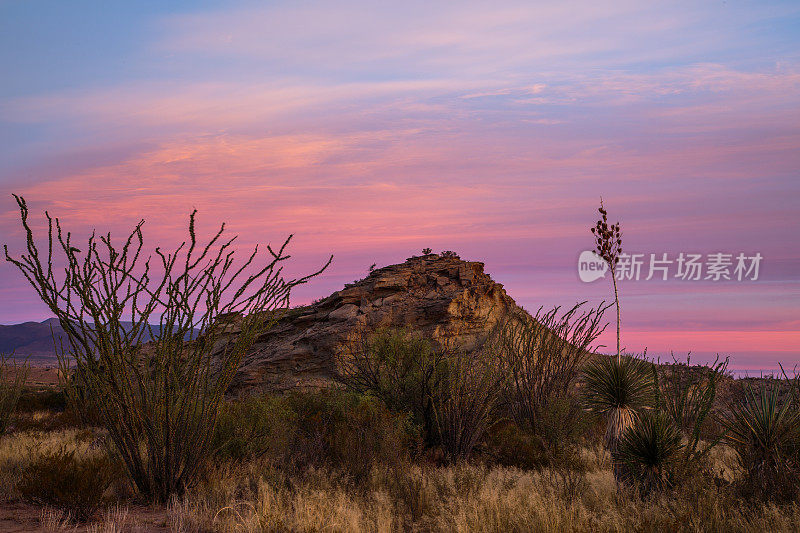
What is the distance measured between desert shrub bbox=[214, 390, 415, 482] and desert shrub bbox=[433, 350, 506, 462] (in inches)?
34.3

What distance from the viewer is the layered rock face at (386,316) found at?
74.6ft

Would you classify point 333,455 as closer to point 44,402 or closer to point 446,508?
point 446,508

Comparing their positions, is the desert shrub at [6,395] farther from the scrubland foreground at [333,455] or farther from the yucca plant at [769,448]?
the yucca plant at [769,448]

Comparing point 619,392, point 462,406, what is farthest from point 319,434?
point 619,392

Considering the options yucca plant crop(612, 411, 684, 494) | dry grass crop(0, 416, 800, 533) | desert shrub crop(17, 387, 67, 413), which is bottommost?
desert shrub crop(17, 387, 67, 413)

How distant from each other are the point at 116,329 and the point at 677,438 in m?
8.46

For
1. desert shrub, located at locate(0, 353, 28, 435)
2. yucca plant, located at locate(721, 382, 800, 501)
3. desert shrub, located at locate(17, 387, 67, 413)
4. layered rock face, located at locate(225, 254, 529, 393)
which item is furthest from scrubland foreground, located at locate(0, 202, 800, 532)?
desert shrub, located at locate(17, 387, 67, 413)

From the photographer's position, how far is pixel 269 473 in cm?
1037

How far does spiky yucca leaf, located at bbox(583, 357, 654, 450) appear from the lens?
429 inches

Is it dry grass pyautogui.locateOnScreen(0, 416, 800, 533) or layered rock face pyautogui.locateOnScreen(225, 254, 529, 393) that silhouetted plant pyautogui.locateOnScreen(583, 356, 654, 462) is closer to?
dry grass pyautogui.locateOnScreen(0, 416, 800, 533)

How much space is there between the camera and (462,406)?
45.1ft

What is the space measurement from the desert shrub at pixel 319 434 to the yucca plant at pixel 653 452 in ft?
12.5

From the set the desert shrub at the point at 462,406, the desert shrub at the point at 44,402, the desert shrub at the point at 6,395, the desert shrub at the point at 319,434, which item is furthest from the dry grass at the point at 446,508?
the desert shrub at the point at 44,402

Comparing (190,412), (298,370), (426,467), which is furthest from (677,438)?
(298,370)
